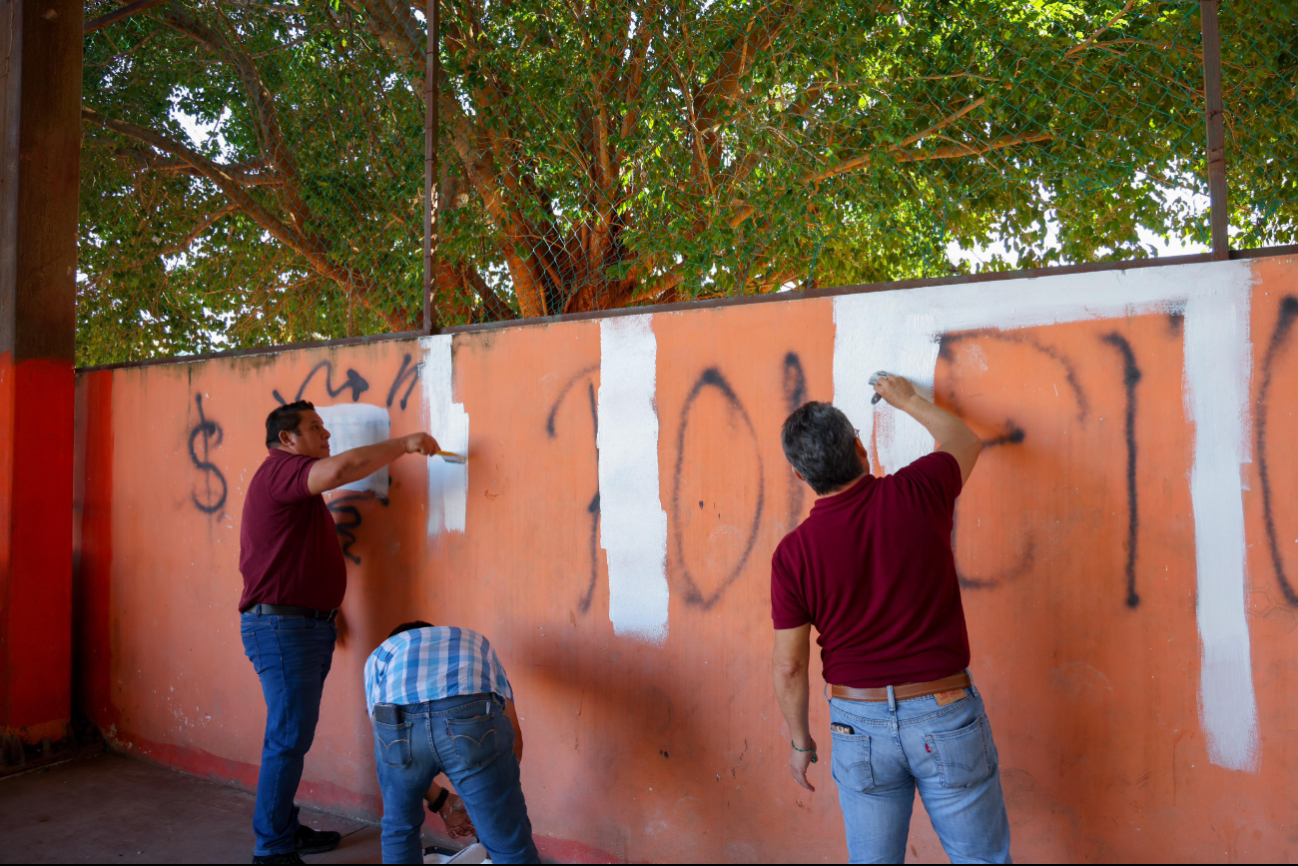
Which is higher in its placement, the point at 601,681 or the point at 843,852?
the point at 601,681

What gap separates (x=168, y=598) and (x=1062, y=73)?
509 cm

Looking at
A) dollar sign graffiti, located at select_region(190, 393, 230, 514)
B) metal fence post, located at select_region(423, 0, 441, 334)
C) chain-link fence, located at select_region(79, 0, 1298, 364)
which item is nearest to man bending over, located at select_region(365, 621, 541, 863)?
metal fence post, located at select_region(423, 0, 441, 334)

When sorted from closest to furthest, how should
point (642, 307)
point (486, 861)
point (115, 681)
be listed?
point (486, 861), point (642, 307), point (115, 681)

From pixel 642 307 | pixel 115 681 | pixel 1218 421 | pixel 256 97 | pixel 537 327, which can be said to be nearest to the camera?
pixel 1218 421

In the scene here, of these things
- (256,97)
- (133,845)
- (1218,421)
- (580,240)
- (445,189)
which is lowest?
(133,845)

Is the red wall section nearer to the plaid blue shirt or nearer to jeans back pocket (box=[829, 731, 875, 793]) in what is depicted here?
the plaid blue shirt

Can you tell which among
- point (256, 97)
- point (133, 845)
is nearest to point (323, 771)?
point (133, 845)

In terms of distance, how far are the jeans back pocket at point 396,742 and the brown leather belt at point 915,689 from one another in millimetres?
1245

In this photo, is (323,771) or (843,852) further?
(323,771)

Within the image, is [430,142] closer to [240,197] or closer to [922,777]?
[922,777]

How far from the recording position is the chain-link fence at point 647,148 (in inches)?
131

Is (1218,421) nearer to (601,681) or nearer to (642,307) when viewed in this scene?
(642,307)

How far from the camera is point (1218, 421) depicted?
2.18m

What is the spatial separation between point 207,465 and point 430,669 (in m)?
2.29
